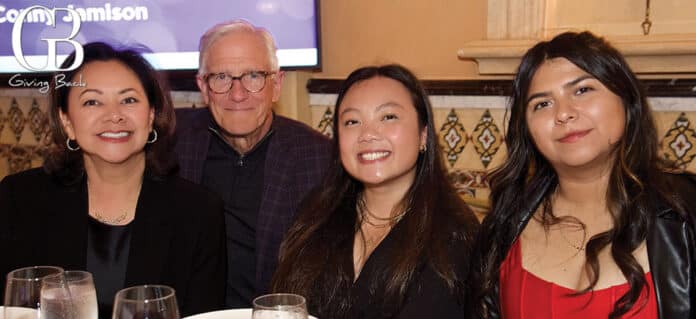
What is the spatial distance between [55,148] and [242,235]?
661 millimetres

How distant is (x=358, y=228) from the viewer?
6.78 ft

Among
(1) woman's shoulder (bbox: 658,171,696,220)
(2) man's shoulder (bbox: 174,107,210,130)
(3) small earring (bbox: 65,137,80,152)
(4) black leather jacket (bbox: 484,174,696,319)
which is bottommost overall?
(4) black leather jacket (bbox: 484,174,696,319)

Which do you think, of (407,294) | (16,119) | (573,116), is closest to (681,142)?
(573,116)

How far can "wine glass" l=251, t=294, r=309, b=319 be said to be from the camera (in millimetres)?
1071

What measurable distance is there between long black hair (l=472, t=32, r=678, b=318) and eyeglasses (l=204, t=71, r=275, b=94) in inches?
40.3

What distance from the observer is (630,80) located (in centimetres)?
169

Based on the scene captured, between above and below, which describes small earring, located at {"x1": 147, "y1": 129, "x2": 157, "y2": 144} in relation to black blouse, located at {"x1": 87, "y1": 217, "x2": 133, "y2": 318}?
above

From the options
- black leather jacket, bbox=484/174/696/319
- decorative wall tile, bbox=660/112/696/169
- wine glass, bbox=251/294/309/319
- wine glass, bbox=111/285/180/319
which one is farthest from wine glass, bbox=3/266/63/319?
decorative wall tile, bbox=660/112/696/169

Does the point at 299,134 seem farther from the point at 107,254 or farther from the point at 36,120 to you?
the point at 36,120

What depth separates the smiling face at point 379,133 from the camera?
6.49 feet

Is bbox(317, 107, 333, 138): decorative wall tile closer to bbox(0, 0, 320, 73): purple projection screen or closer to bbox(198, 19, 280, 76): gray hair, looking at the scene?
bbox(0, 0, 320, 73): purple projection screen

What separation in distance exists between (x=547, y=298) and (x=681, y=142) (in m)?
1.37

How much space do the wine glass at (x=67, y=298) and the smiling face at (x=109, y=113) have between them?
891 millimetres

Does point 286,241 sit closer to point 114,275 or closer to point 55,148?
point 114,275
